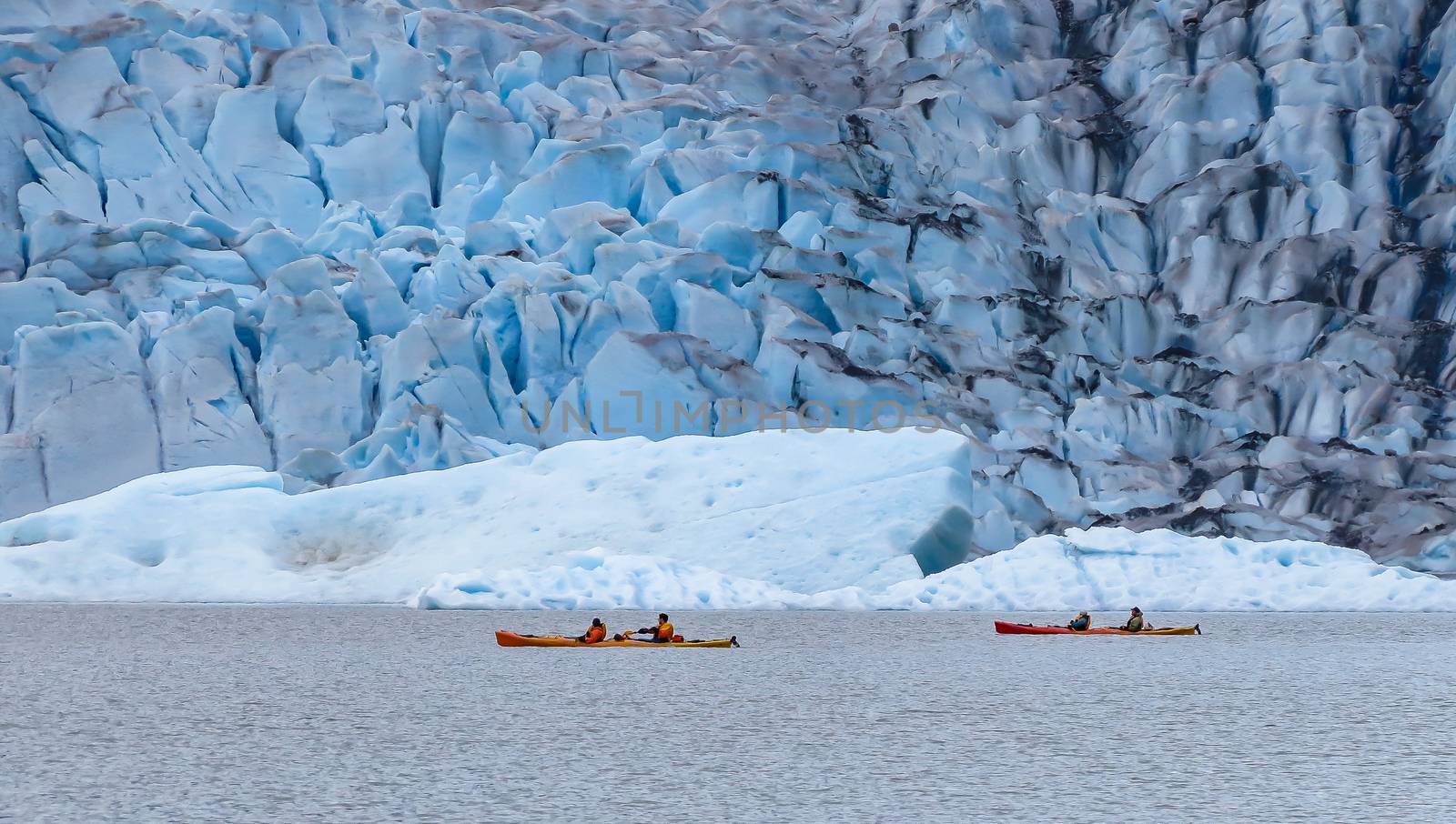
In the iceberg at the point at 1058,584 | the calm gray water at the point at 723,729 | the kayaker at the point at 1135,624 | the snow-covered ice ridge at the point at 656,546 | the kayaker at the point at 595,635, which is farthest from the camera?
A: the snow-covered ice ridge at the point at 656,546

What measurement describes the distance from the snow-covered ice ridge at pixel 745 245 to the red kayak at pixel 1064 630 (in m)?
5.03

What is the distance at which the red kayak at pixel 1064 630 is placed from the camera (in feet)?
60.8

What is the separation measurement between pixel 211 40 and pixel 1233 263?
22361 mm

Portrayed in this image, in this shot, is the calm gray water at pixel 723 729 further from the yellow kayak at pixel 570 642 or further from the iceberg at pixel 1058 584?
the iceberg at pixel 1058 584

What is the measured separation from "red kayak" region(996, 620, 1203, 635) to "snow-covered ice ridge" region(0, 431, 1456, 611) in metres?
2.47

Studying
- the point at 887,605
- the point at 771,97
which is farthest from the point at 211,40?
the point at 887,605

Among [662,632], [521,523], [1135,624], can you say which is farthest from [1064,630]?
[521,523]

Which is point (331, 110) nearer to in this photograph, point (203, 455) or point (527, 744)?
point (203, 455)

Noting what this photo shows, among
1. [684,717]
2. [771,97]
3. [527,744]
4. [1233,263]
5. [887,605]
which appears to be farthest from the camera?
[771,97]

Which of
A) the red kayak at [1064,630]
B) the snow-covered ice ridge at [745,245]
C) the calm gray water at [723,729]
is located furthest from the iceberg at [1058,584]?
the calm gray water at [723,729]

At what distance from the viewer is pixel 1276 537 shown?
25.7 m

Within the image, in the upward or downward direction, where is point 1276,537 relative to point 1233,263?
downward

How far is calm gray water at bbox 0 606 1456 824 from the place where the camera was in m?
7.38

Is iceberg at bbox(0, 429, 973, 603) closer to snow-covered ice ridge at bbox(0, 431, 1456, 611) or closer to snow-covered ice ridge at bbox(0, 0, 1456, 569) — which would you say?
snow-covered ice ridge at bbox(0, 431, 1456, 611)
